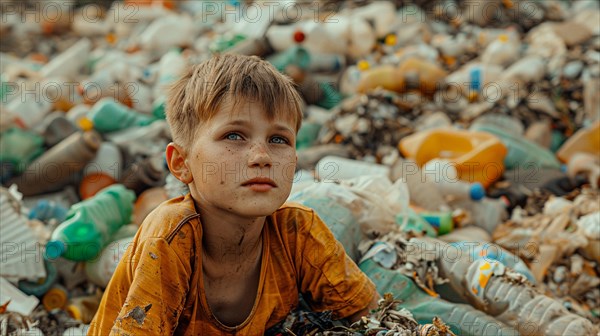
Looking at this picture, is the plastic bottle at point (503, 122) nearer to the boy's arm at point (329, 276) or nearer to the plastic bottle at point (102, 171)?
the plastic bottle at point (102, 171)

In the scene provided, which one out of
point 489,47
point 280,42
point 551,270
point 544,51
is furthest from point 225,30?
point 551,270

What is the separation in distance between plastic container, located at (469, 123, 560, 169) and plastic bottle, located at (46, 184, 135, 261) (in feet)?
6.75

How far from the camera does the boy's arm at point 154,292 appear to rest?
1.55 m

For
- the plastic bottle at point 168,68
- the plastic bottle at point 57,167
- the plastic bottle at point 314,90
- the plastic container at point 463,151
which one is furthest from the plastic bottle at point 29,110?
the plastic container at point 463,151

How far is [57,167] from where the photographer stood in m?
3.41

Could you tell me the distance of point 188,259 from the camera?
5.49ft

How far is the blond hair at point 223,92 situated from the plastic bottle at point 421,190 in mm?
1543

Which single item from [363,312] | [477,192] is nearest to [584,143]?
[477,192]

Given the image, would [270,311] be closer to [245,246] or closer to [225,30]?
[245,246]

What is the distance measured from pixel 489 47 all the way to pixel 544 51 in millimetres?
362

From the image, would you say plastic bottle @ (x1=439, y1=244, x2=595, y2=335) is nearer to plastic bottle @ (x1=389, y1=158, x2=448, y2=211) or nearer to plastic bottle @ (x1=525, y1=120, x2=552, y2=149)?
plastic bottle @ (x1=389, y1=158, x2=448, y2=211)

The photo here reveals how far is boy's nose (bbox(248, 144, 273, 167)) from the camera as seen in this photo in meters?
1.57

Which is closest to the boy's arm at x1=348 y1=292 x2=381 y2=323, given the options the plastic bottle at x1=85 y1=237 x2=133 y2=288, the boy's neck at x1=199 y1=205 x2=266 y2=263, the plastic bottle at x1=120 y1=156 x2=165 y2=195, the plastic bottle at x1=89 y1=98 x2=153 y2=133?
the boy's neck at x1=199 y1=205 x2=266 y2=263

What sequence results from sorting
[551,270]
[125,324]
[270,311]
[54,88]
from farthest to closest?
[54,88] → [551,270] → [270,311] → [125,324]
